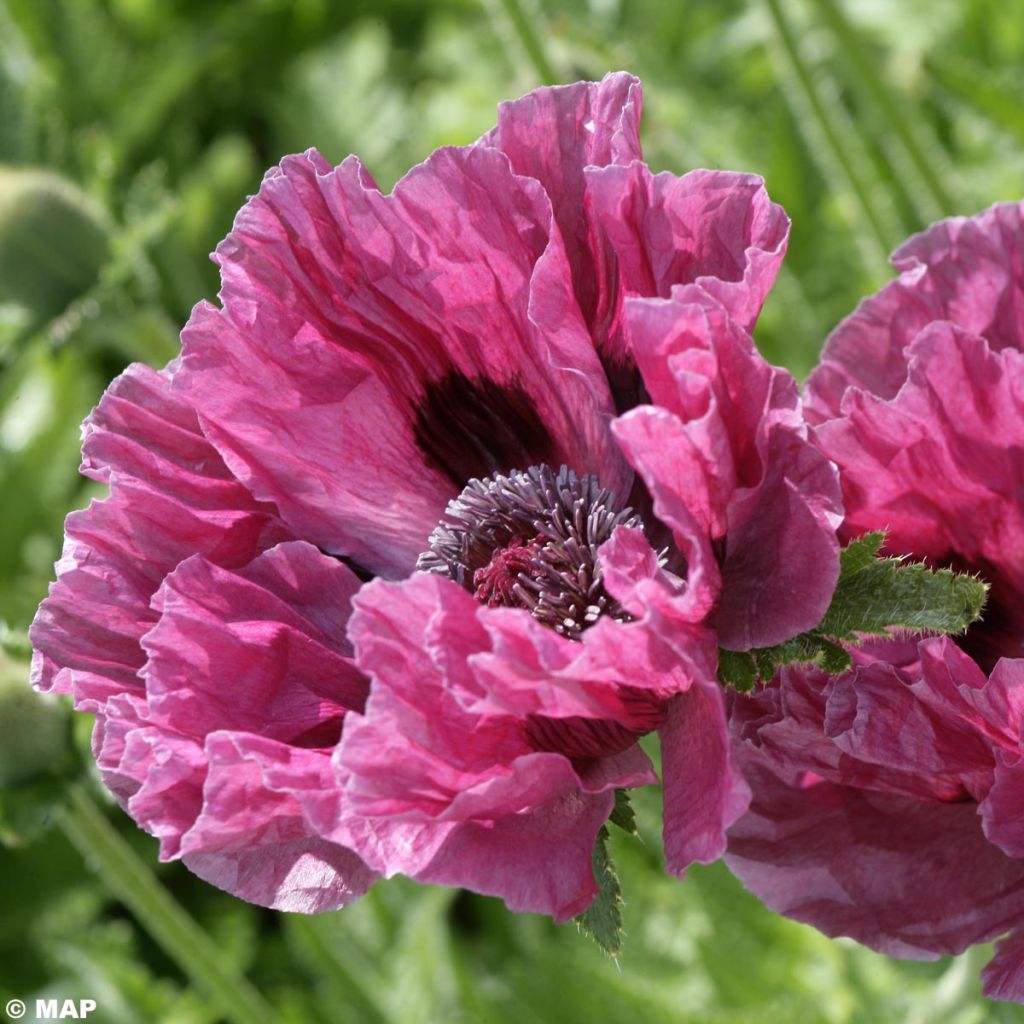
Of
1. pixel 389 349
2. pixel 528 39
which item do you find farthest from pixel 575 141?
pixel 528 39

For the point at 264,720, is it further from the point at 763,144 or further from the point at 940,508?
the point at 763,144

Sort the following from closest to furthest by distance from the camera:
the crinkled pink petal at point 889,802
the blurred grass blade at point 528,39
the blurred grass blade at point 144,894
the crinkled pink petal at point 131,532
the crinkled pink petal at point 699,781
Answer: the crinkled pink petal at point 699,781, the crinkled pink petal at point 889,802, the crinkled pink petal at point 131,532, the blurred grass blade at point 144,894, the blurred grass blade at point 528,39

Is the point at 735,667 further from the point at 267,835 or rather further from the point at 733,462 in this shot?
the point at 267,835

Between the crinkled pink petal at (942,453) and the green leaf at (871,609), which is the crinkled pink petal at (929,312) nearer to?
the crinkled pink petal at (942,453)

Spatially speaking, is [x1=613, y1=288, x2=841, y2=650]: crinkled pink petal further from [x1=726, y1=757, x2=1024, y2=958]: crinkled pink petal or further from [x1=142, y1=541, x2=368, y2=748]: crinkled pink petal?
[x1=142, y1=541, x2=368, y2=748]: crinkled pink petal

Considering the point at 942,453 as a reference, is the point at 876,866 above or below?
below

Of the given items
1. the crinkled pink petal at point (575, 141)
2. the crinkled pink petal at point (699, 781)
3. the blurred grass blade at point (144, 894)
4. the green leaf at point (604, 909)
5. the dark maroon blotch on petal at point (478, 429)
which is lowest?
the blurred grass blade at point (144, 894)

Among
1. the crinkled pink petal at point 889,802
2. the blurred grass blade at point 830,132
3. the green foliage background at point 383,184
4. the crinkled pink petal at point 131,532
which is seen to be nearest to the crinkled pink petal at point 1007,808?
the crinkled pink petal at point 889,802
